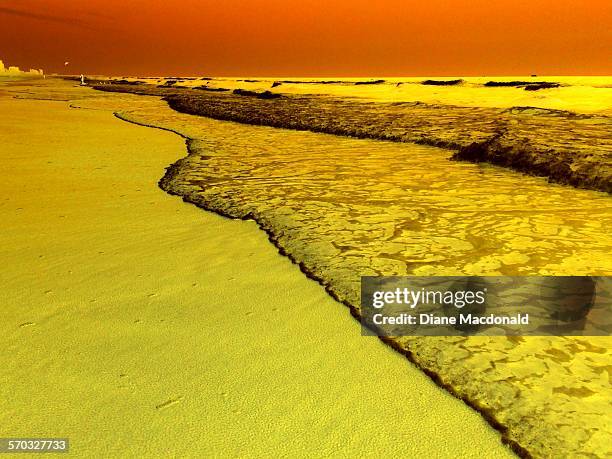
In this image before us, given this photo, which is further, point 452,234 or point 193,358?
point 452,234

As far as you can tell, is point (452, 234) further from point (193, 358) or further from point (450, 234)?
point (193, 358)

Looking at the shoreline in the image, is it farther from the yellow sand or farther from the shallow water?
the yellow sand

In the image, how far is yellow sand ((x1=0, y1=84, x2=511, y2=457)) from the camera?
143cm

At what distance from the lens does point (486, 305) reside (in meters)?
2.27

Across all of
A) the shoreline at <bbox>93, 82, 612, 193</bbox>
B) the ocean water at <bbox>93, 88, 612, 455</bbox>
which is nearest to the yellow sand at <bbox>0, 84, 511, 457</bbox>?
the ocean water at <bbox>93, 88, 612, 455</bbox>

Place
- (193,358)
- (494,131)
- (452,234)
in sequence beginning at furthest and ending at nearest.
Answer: (494,131) < (452,234) < (193,358)

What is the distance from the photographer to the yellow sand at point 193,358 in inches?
56.1

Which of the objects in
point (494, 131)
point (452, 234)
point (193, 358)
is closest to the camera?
point (193, 358)

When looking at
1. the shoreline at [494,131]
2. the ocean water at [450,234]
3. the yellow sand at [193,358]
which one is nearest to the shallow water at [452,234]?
the ocean water at [450,234]

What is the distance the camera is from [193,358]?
1.82 metres

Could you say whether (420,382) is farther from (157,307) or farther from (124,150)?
(124,150)

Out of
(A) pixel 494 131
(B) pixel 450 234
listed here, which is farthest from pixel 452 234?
(A) pixel 494 131

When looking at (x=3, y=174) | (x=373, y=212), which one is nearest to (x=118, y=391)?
(x=373, y=212)

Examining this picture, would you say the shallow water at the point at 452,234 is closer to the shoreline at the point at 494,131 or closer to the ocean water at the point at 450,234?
the ocean water at the point at 450,234
